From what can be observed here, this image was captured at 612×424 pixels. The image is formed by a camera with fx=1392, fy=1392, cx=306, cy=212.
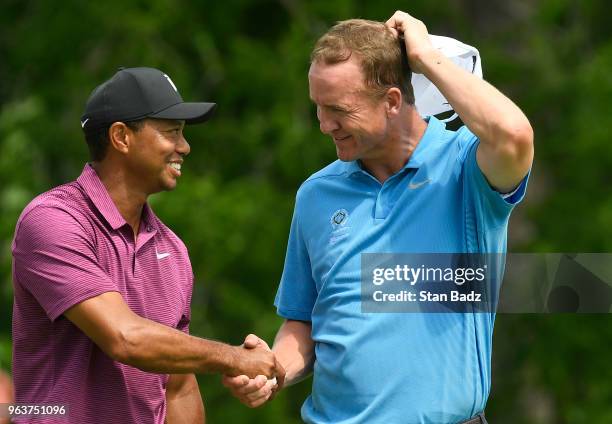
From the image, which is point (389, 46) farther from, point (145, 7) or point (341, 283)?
point (145, 7)

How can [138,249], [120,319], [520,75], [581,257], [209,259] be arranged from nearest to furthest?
1. [120,319]
2. [138,249]
3. [581,257]
4. [209,259]
5. [520,75]

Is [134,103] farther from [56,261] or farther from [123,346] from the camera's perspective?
[123,346]

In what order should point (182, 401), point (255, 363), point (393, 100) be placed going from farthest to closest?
1. point (182, 401)
2. point (255, 363)
3. point (393, 100)

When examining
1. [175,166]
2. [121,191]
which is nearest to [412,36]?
[175,166]

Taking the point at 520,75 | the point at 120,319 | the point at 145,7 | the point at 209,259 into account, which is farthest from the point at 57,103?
the point at 120,319

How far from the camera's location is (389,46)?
512 cm

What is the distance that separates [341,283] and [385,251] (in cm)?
20

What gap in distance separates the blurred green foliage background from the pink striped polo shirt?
8.14 m

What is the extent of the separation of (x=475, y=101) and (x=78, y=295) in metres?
1.57

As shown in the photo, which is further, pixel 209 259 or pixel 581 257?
pixel 209 259

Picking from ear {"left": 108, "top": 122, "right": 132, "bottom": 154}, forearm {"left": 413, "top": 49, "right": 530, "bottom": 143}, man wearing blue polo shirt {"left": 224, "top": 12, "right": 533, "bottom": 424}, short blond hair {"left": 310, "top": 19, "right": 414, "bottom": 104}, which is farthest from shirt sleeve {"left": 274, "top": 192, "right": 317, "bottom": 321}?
forearm {"left": 413, "top": 49, "right": 530, "bottom": 143}

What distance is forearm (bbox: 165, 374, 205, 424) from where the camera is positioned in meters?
5.66

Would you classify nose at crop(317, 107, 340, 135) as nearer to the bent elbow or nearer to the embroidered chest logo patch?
the embroidered chest logo patch

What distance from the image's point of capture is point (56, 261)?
5035 mm
